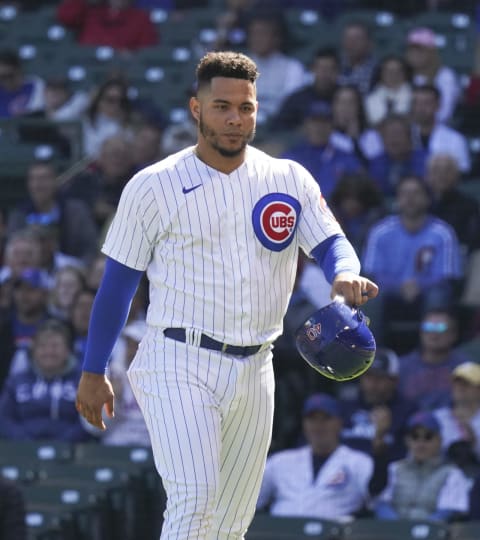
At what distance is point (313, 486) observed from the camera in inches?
292

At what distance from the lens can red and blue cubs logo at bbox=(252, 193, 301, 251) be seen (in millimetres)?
4551

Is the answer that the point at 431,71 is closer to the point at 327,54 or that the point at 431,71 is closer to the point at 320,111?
the point at 327,54

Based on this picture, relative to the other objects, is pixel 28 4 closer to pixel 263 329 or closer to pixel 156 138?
pixel 156 138

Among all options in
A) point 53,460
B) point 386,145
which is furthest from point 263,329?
point 386,145

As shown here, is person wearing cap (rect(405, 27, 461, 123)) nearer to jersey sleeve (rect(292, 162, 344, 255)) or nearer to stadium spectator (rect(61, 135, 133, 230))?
stadium spectator (rect(61, 135, 133, 230))

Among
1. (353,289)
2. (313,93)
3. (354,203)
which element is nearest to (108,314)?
(353,289)

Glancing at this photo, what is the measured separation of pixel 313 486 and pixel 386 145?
118 inches

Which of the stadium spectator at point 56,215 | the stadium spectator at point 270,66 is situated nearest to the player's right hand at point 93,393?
the stadium spectator at point 56,215

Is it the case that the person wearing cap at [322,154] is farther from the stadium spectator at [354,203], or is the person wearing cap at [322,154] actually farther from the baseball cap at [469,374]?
the baseball cap at [469,374]

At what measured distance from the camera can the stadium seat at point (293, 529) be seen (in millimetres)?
6844

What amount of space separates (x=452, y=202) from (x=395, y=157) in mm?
685

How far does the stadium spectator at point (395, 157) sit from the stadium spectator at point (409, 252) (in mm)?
705

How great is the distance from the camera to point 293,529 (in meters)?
6.90

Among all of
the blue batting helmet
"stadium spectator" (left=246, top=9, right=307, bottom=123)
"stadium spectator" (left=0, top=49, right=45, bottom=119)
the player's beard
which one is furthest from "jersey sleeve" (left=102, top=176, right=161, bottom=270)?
"stadium spectator" (left=0, top=49, right=45, bottom=119)
